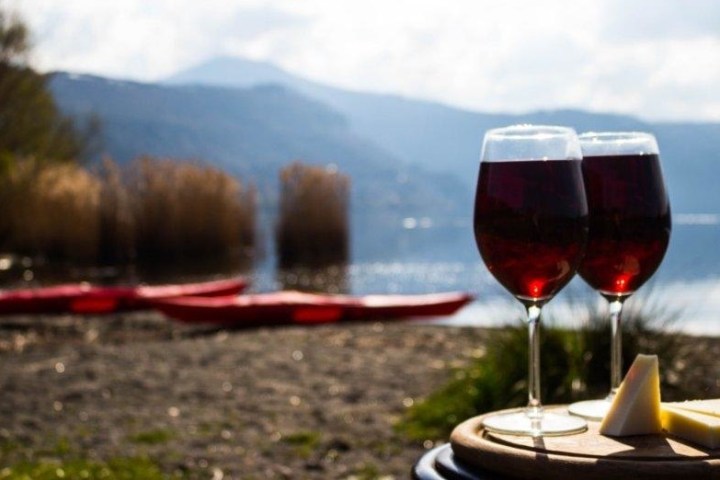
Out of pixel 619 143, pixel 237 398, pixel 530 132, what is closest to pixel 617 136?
pixel 619 143

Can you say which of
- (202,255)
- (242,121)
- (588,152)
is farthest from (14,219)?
(242,121)

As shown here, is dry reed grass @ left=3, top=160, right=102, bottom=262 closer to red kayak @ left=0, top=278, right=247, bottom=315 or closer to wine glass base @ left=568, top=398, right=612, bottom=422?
red kayak @ left=0, top=278, right=247, bottom=315

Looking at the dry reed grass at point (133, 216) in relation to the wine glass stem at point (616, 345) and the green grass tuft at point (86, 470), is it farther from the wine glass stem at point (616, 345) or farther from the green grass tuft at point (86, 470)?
the wine glass stem at point (616, 345)

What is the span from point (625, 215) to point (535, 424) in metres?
0.36

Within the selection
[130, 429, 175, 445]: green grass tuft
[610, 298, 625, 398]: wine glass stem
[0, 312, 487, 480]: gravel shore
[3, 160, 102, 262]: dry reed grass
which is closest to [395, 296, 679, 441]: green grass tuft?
[0, 312, 487, 480]: gravel shore

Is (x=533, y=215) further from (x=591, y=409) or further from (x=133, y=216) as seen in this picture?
(x=133, y=216)

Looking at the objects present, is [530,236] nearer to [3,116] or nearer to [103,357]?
[103,357]

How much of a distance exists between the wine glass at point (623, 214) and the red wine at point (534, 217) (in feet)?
0.47

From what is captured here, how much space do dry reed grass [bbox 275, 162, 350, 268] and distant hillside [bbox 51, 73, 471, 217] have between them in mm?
82996

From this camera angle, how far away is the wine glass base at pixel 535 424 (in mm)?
1376

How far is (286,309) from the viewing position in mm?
10234

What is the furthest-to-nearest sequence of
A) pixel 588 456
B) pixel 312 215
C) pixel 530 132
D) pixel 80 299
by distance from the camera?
pixel 312 215
pixel 80 299
pixel 530 132
pixel 588 456

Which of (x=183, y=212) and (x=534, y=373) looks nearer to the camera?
(x=534, y=373)

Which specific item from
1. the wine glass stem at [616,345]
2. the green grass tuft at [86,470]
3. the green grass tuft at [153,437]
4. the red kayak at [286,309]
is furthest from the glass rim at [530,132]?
the red kayak at [286,309]
